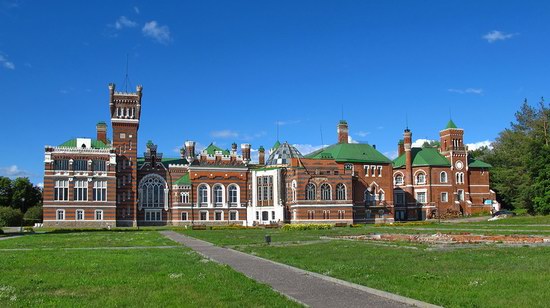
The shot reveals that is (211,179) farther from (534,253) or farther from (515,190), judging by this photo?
(534,253)

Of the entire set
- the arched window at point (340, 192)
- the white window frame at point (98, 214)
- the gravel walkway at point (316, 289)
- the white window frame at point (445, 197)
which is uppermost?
the arched window at point (340, 192)

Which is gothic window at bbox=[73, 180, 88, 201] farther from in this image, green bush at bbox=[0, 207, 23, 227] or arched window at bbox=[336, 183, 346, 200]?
arched window at bbox=[336, 183, 346, 200]

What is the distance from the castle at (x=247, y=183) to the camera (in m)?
80.4

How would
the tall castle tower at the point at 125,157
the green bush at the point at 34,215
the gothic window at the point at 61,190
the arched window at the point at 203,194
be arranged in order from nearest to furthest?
the gothic window at the point at 61,190, the tall castle tower at the point at 125,157, the arched window at the point at 203,194, the green bush at the point at 34,215

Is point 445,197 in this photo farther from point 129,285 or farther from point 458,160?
point 129,285

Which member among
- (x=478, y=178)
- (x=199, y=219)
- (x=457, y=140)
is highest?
(x=457, y=140)

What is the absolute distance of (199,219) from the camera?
87.9m

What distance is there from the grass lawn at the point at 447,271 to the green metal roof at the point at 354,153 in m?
58.6

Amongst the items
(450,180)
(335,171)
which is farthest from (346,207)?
(450,180)

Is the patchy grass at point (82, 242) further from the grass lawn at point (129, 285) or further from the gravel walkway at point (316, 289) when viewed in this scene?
the gravel walkway at point (316, 289)

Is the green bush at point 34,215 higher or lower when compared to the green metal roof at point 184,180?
lower

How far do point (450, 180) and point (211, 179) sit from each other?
39578 millimetres

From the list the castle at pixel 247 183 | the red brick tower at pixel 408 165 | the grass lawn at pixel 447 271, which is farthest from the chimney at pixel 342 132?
the grass lawn at pixel 447 271

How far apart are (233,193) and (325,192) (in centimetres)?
1711
